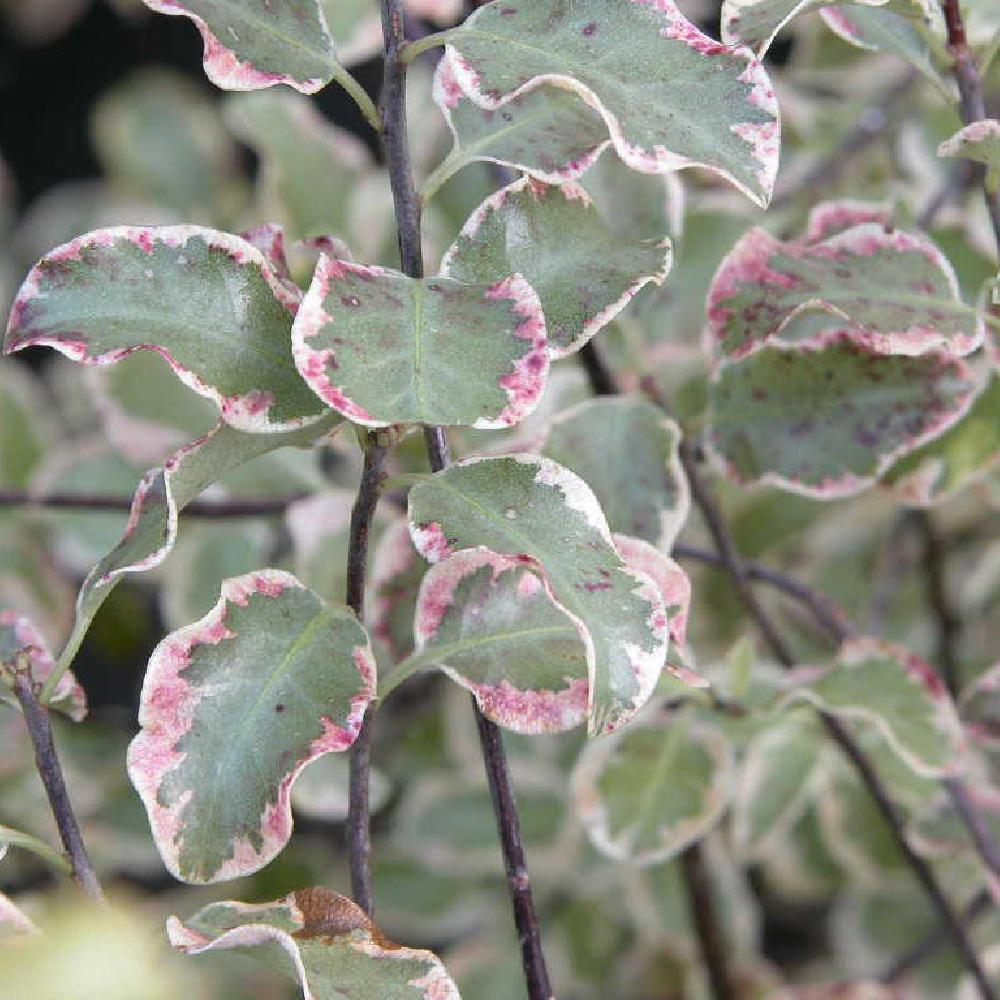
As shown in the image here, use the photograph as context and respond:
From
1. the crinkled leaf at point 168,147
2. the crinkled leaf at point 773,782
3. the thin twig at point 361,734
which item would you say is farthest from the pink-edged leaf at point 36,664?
the crinkled leaf at point 168,147

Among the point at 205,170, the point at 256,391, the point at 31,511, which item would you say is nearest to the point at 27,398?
the point at 31,511

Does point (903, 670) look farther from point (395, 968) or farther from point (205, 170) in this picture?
point (205, 170)

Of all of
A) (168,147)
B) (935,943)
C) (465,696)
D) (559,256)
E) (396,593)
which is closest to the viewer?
(559,256)

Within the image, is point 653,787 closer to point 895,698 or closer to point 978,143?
point 895,698

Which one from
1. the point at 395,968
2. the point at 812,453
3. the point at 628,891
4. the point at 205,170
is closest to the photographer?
the point at 395,968

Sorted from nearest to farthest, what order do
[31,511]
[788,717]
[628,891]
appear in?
[788,717]
[31,511]
[628,891]

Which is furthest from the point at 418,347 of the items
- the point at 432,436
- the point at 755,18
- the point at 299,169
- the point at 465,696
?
the point at 465,696
